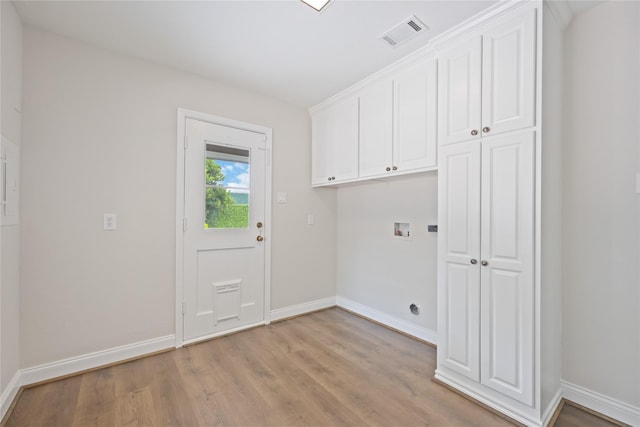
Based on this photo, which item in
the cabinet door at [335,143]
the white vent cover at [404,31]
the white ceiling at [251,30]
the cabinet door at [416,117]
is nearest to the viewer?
the white ceiling at [251,30]

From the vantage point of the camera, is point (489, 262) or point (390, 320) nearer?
point (489, 262)

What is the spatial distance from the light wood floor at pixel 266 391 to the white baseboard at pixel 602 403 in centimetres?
12

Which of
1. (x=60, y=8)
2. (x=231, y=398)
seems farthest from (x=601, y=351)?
→ (x=60, y=8)

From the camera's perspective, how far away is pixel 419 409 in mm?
1771

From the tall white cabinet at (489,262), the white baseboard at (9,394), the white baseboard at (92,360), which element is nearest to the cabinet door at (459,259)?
the tall white cabinet at (489,262)

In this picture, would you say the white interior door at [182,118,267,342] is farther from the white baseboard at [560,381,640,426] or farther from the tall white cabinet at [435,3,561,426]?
the white baseboard at [560,381,640,426]

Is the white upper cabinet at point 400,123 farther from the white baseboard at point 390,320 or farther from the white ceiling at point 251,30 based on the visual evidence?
the white baseboard at point 390,320

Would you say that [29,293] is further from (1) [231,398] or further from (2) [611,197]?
(2) [611,197]

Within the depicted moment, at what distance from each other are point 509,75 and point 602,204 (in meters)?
1.00

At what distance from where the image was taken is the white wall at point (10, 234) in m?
1.71

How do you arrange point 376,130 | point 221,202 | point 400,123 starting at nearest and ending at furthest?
point 400,123, point 376,130, point 221,202

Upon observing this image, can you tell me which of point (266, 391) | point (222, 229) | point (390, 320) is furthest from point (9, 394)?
point (390, 320)

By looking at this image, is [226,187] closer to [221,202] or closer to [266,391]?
[221,202]

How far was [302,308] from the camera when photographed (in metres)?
3.44
